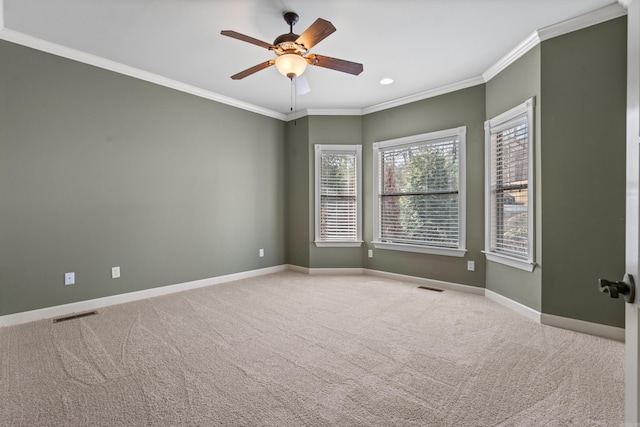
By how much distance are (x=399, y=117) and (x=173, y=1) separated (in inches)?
131

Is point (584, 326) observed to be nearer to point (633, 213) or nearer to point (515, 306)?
point (515, 306)

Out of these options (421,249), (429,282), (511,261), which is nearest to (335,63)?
(511,261)

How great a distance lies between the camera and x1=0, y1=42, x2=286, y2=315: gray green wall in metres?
3.00

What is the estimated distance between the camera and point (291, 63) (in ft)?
8.36

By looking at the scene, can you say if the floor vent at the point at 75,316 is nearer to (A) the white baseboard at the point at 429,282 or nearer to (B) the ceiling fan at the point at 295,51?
(B) the ceiling fan at the point at 295,51

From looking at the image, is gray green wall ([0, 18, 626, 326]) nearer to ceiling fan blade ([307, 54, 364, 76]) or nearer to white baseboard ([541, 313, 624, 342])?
white baseboard ([541, 313, 624, 342])

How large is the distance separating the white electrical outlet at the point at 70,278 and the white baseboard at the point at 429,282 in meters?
3.89

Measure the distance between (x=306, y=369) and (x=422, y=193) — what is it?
10.4 ft

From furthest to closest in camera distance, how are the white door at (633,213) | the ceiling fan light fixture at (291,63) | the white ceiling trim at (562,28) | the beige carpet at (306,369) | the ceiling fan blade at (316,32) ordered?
1. the white ceiling trim at (562,28)
2. the ceiling fan light fixture at (291,63)
3. the ceiling fan blade at (316,32)
4. the beige carpet at (306,369)
5. the white door at (633,213)

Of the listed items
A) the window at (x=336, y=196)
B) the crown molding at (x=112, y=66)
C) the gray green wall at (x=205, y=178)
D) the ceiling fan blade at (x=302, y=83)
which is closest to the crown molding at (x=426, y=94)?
the gray green wall at (x=205, y=178)

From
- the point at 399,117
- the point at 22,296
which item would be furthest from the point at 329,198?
the point at 22,296

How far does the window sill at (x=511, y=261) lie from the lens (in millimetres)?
3157

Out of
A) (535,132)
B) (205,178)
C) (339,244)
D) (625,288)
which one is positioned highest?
(535,132)

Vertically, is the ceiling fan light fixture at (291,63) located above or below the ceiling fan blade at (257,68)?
below
